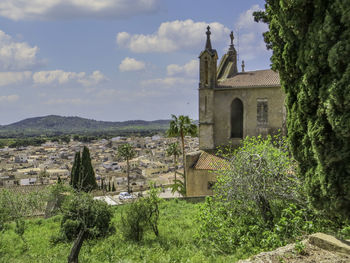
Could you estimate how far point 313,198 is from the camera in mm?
6160

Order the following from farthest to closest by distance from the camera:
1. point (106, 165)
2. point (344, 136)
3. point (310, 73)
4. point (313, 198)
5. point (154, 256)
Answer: point (106, 165)
point (154, 256)
point (313, 198)
point (310, 73)
point (344, 136)

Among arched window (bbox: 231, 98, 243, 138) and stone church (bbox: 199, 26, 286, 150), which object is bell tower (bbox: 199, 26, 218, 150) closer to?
stone church (bbox: 199, 26, 286, 150)

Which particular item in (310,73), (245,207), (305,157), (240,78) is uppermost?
(240,78)

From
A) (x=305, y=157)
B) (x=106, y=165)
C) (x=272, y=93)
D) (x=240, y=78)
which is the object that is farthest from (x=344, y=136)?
(x=106, y=165)

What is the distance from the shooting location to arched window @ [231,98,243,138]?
2184cm

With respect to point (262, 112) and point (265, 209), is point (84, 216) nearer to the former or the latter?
point (265, 209)

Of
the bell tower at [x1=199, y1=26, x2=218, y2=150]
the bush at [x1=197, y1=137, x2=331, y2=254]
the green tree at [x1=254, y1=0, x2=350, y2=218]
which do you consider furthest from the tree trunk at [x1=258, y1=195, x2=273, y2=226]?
the bell tower at [x1=199, y1=26, x2=218, y2=150]

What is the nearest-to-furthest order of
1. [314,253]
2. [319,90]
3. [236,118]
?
[319,90]
[314,253]
[236,118]

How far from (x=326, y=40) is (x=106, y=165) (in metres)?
107

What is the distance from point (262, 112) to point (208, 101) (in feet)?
12.5

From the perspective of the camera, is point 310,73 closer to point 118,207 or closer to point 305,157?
point 305,157

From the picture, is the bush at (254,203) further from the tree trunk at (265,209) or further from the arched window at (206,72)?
the arched window at (206,72)

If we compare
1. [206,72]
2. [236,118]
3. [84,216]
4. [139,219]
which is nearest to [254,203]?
[139,219]

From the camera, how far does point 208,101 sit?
21641mm
